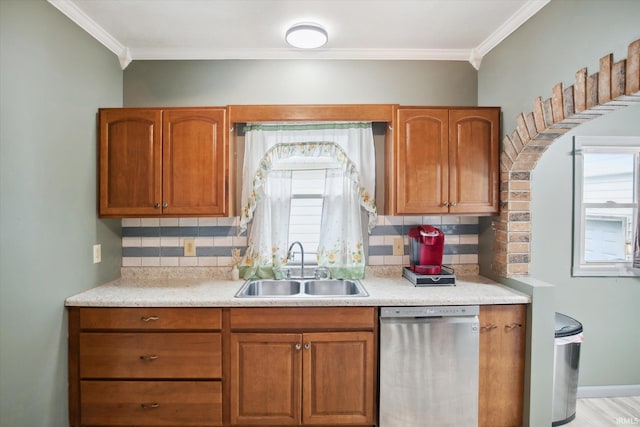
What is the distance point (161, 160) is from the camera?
2312mm

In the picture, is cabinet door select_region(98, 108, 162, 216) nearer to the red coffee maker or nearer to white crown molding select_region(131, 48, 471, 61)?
white crown molding select_region(131, 48, 471, 61)

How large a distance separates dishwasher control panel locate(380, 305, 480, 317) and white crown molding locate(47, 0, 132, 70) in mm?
2626

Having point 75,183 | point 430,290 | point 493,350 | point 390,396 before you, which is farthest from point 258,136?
point 493,350

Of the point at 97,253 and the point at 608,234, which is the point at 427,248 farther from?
the point at 97,253

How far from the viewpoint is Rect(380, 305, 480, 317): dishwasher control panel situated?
200 cm

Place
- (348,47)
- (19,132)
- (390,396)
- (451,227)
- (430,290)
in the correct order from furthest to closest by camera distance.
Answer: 1. (451,227)
2. (348,47)
3. (430,290)
4. (390,396)
5. (19,132)

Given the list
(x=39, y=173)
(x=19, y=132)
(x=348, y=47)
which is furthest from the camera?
(x=348, y=47)

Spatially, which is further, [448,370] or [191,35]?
[191,35]

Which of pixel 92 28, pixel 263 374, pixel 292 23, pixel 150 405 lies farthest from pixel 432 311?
pixel 92 28

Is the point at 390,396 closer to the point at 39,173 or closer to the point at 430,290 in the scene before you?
the point at 430,290

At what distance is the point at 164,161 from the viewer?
91.0 inches

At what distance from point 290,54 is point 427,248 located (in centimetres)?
180

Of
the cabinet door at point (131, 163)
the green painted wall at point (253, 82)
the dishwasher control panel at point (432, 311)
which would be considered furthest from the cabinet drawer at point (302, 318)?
the green painted wall at point (253, 82)

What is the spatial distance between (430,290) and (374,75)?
1.67 m
